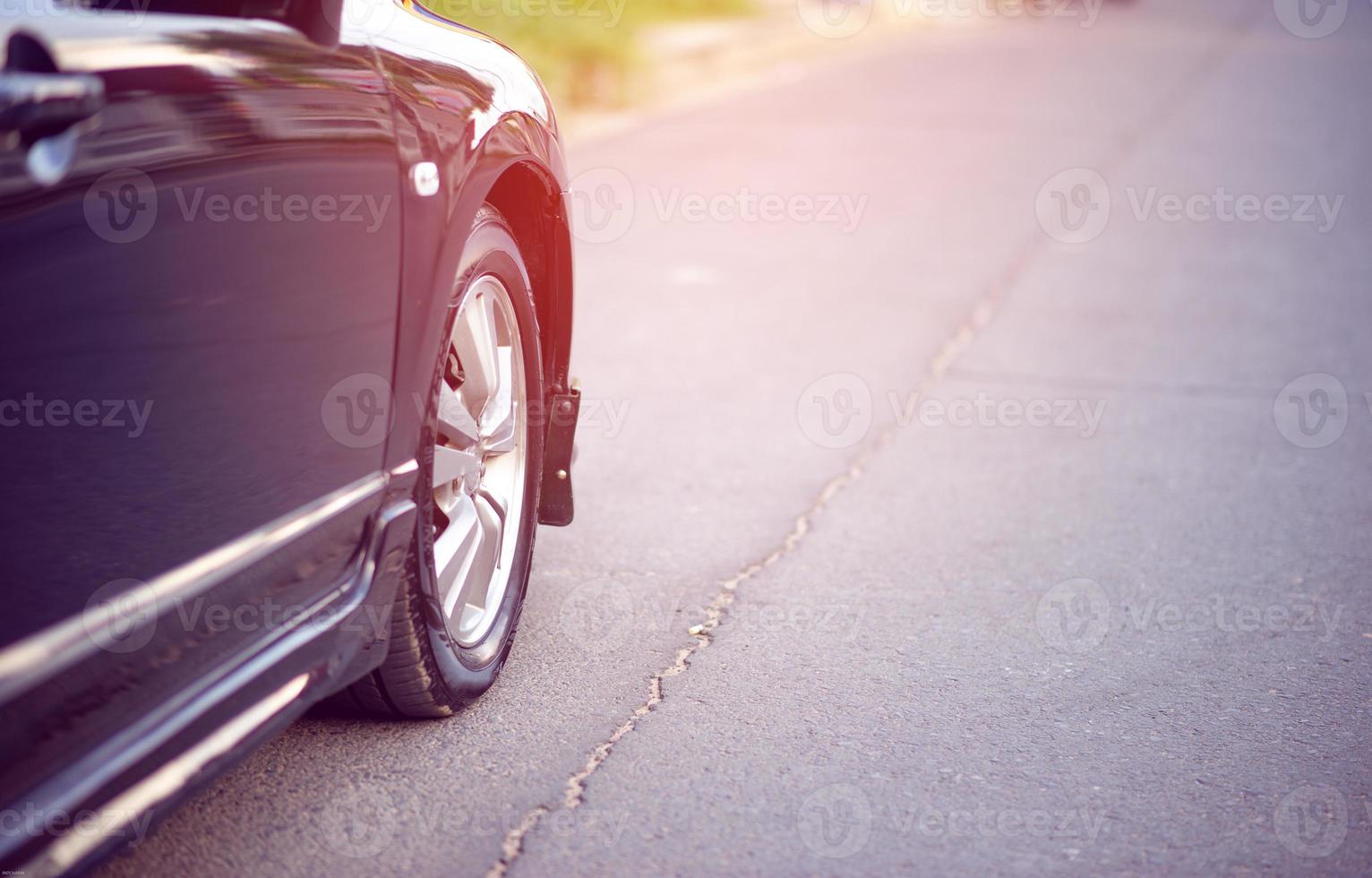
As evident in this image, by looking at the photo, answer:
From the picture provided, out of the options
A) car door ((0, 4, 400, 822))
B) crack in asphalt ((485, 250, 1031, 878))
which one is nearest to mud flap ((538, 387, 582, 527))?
crack in asphalt ((485, 250, 1031, 878))

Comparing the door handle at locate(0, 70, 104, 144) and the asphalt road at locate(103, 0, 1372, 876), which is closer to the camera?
the door handle at locate(0, 70, 104, 144)

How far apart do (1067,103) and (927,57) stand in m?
4.84

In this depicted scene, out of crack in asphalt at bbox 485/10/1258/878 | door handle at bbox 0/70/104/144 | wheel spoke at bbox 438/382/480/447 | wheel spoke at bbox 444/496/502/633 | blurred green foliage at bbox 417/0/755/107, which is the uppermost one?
door handle at bbox 0/70/104/144

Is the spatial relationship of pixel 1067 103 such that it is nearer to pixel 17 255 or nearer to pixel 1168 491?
pixel 1168 491

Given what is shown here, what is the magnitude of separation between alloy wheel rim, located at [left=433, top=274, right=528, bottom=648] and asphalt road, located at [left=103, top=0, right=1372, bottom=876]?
0.27 m

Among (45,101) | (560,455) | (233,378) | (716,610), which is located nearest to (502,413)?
(560,455)

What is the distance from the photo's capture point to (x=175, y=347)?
2051 mm

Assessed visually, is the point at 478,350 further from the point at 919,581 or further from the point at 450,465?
the point at 919,581

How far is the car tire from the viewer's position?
2.76 meters

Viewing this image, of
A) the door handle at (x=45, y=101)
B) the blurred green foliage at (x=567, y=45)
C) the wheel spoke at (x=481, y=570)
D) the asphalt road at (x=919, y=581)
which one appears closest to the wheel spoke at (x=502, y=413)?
the wheel spoke at (x=481, y=570)

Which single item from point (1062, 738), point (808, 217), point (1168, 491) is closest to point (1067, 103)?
point (808, 217)

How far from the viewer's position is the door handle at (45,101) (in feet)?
5.47

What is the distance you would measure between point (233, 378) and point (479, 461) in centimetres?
95

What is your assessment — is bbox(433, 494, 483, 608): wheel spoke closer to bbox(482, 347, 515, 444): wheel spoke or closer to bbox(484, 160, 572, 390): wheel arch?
bbox(482, 347, 515, 444): wheel spoke
